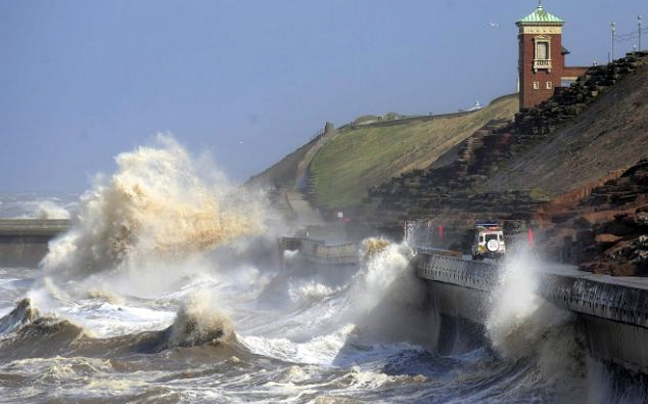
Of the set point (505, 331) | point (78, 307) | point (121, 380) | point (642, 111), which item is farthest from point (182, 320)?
point (642, 111)

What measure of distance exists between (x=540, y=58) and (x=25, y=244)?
2362cm

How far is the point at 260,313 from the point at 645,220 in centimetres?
1657

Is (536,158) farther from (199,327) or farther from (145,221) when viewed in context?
(199,327)

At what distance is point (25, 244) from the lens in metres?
62.9

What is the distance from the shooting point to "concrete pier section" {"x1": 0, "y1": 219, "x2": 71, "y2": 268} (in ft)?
205

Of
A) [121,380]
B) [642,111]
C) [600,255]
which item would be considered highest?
[642,111]

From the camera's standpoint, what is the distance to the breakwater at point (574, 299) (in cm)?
1723

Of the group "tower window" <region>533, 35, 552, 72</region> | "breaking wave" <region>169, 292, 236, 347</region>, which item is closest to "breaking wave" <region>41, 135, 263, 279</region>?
"tower window" <region>533, 35, 552, 72</region>

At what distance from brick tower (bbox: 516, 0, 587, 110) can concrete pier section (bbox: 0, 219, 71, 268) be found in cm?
2097

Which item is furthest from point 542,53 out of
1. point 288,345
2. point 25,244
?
point 288,345

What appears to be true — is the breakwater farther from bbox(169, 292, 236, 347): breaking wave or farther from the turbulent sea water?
bbox(169, 292, 236, 347): breaking wave

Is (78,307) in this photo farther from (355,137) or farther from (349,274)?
(355,137)

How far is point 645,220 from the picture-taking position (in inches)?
909

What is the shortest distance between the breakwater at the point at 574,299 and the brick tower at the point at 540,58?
35.2 m
